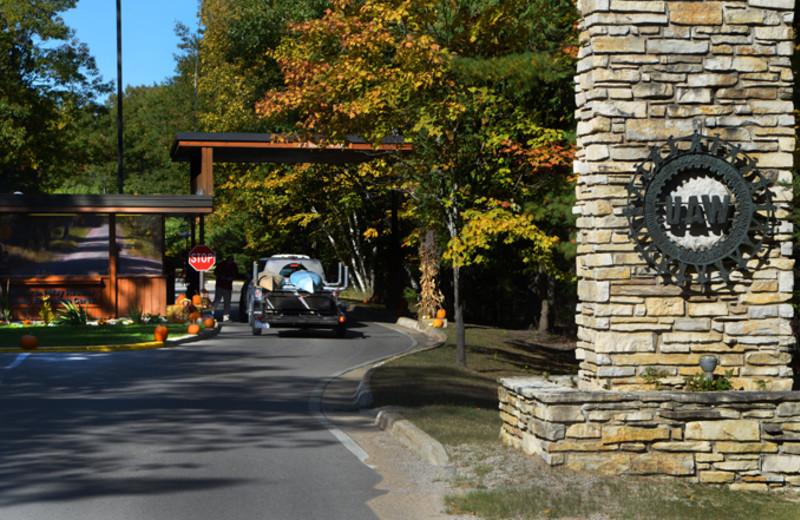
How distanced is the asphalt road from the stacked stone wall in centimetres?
182

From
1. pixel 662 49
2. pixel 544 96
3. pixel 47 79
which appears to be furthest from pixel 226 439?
pixel 47 79

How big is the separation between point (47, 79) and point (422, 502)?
4026 cm

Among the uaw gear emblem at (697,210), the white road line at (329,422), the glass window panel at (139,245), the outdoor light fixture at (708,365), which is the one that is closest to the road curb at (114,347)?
the white road line at (329,422)

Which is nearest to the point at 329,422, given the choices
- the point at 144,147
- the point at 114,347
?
the point at 114,347

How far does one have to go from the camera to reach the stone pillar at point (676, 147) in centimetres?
959

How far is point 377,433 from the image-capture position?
38.1 feet

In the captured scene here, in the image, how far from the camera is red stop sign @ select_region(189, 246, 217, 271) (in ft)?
92.4

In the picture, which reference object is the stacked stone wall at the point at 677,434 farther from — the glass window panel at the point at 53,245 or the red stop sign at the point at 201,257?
the glass window panel at the point at 53,245

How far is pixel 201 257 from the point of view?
93.0ft

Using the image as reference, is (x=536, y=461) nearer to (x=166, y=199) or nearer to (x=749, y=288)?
(x=749, y=288)

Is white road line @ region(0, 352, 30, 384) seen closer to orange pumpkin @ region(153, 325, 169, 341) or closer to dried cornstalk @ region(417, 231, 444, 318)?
orange pumpkin @ region(153, 325, 169, 341)

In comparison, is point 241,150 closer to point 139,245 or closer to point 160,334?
point 139,245

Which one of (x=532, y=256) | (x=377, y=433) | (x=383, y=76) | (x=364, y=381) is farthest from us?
(x=532, y=256)

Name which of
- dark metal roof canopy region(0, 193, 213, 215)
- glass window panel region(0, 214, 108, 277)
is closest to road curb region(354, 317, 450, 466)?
dark metal roof canopy region(0, 193, 213, 215)
